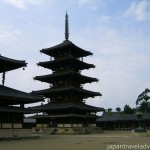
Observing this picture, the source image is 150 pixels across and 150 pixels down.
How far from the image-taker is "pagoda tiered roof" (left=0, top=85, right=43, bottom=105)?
31.1 metres

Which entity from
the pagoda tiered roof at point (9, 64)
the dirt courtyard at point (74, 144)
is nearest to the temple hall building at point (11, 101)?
the pagoda tiered roof at point (9, 64)

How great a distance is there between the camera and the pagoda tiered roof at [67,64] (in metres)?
57.2

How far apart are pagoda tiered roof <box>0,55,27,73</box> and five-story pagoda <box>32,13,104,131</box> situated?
18050mm

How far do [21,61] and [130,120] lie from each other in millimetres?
52286

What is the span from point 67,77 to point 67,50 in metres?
6.18

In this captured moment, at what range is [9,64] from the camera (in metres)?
35.0

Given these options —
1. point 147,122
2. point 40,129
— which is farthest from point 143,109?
point 40,129

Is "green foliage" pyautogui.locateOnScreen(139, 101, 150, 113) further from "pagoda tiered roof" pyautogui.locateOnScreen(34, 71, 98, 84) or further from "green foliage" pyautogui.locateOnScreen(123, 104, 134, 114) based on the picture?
"pagoda tiered roof" pyautogui.locateOnScreen(34, 71, 98, 84)

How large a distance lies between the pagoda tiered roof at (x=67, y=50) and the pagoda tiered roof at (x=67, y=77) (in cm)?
544

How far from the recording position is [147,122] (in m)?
82.3

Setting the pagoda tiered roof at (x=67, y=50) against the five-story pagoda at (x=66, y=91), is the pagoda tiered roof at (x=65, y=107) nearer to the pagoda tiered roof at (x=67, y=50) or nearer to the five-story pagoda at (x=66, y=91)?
the five-story pagoda at (x=66, y=91)

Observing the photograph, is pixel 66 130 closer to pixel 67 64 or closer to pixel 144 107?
pixel 67 64

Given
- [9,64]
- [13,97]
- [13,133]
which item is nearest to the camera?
[13,97]

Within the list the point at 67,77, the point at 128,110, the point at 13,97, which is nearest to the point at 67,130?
the point at 67,77
